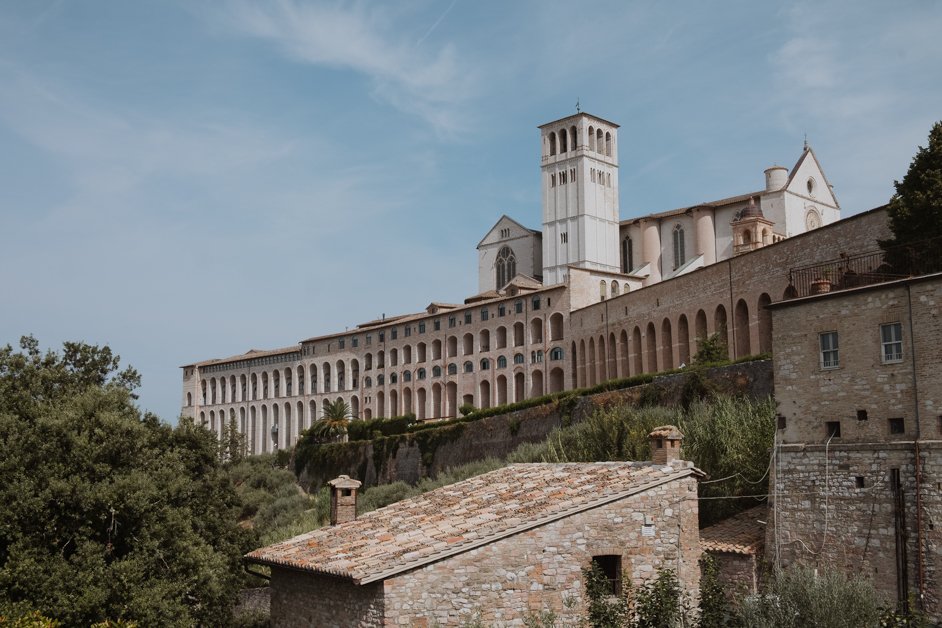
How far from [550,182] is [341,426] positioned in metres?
28.7

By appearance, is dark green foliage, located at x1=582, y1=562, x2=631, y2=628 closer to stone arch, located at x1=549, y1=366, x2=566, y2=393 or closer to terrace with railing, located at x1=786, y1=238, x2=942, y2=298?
terrace with railing, located at x1=786, y1=238, x2=942, y2=298

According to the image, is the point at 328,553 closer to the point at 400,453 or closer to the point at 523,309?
the point at 400,453

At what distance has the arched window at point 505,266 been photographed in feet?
288

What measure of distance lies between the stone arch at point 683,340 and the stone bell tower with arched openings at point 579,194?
29563mm

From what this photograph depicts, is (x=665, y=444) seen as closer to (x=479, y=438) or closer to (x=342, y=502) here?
(x=342, y=502)

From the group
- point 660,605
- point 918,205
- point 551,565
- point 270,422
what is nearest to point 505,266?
point 270,422

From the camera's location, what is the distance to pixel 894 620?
15.8m

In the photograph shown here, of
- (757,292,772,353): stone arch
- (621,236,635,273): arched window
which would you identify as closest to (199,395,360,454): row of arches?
(621,236,635,273): arched window

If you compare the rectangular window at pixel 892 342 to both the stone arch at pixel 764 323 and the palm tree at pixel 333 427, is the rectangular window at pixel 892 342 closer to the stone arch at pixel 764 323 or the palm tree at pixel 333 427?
the stone arch at pixel 764 323

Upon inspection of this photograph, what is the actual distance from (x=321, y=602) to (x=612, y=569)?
5.27 m

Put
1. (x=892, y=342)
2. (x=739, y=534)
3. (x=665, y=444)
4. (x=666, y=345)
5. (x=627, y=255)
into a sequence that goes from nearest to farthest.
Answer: (x=665, y=444)
(x=892, y=342)
(x=739, y=534)
(x=666, y=345)
(x=627, y=255)

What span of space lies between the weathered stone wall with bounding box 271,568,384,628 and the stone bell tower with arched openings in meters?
61.8

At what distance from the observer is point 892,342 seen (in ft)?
64.4

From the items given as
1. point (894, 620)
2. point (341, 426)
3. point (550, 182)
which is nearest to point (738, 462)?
point (894, 620)
